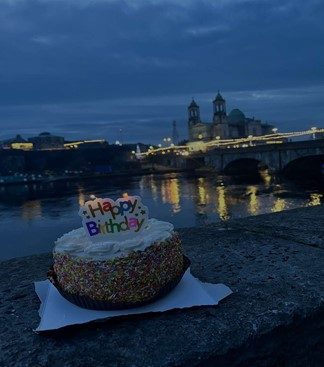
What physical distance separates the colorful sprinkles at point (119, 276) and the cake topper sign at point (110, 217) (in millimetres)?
167

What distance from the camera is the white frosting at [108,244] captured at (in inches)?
66.4

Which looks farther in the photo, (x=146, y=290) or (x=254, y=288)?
(x=254, y=288)

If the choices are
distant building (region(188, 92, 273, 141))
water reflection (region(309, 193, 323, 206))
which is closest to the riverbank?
water reflection (region(309, 193, 323, 206))

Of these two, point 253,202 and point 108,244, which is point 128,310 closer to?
point 108,244

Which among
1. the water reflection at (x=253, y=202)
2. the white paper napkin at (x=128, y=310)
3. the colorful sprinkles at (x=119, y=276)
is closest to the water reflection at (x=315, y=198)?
the water reflection at (x=253, y=202)

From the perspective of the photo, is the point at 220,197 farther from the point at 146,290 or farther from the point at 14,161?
the point at 14,161

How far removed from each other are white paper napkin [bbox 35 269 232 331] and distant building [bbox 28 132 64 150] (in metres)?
130

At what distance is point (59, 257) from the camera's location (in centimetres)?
179

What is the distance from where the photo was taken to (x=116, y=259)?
1665 millimetres

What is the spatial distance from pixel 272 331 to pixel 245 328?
126mm

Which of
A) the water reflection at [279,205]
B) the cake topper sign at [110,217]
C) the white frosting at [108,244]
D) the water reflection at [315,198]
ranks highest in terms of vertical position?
the cake topper sign at [110,217]

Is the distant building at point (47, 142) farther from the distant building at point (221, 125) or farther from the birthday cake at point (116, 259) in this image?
the birthday cake at point (116, 259)

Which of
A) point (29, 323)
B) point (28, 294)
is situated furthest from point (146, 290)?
point (28, 294)

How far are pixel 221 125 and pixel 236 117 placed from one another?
16.5m
